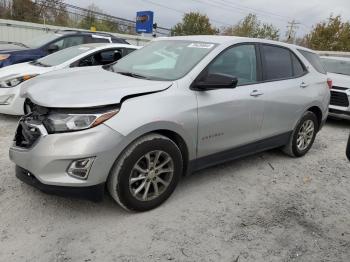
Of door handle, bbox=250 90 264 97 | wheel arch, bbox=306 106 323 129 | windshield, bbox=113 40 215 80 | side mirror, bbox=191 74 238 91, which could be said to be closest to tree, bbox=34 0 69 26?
windshield, bbox=113 40 215 80

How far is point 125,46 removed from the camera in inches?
303

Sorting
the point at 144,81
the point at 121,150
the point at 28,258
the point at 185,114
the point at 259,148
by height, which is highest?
the point at 144,81

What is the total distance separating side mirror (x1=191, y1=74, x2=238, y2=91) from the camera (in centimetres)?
362

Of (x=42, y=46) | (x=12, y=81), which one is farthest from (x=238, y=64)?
(x=42, y=46)

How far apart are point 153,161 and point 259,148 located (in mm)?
1750

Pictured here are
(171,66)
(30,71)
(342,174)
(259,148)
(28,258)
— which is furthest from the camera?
(30,71)

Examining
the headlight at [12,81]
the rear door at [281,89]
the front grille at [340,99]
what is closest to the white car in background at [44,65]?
the headlight at [12,81]

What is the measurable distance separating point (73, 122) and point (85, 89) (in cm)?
41

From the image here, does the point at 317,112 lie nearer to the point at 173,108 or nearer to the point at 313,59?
the point at 313,59

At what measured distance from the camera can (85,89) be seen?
10.8ft

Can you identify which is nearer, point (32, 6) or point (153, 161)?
point (153, 161)

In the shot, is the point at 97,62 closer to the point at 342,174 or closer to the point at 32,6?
the point at 342,174

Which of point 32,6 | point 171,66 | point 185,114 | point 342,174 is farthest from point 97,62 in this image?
point 32,6

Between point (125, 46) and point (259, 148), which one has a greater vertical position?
point (125, 46)
